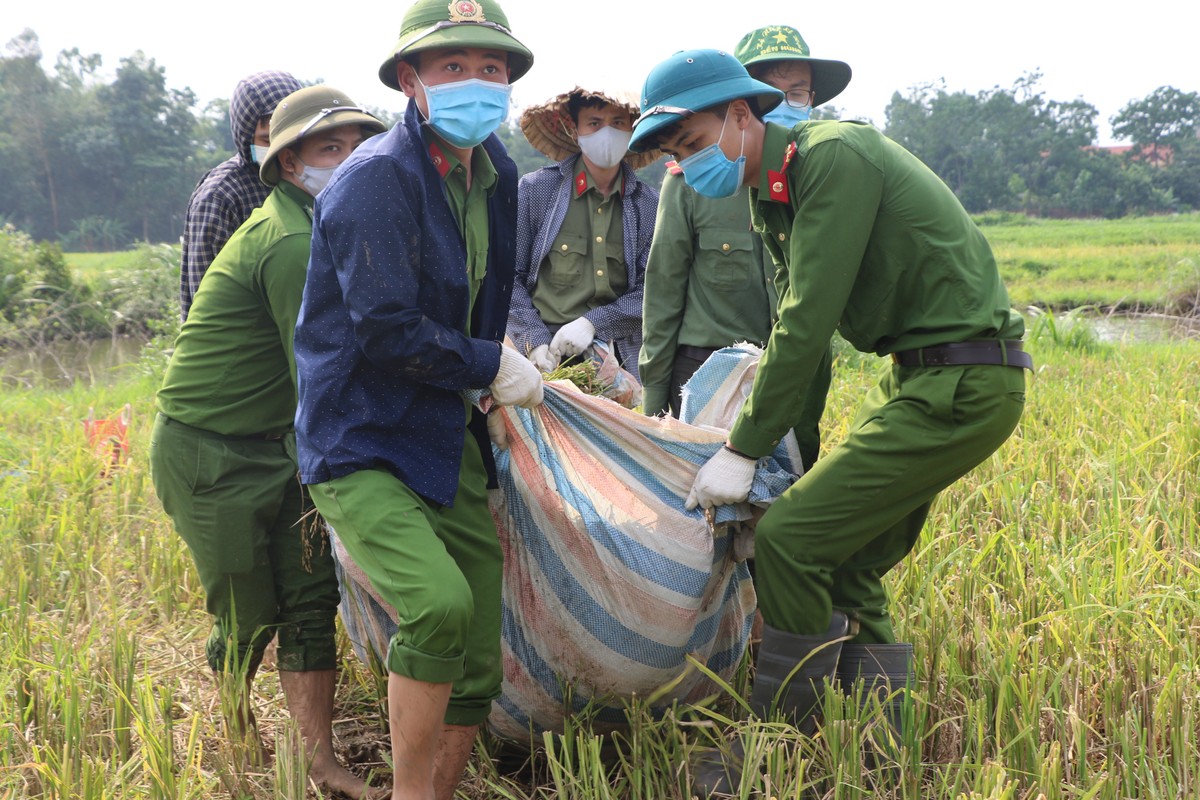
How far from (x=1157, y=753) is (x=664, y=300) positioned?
1.89 metres

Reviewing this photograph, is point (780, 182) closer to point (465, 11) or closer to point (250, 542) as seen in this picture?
point (465, 11)

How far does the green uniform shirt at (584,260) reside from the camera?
371 centimetres

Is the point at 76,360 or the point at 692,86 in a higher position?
the point at 692,86

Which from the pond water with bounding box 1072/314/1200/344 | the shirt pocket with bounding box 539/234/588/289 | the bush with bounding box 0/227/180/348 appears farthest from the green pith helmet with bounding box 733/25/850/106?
the bush with bounding box 0/227/180/348

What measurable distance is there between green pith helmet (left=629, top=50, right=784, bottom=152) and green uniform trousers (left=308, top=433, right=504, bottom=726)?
918mm

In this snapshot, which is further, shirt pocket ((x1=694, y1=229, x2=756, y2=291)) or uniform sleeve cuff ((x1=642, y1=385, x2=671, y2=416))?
uniform sleeve cuff ((x1=642, y1=385, x2=671, y2=416))

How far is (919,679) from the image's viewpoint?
8.28ft

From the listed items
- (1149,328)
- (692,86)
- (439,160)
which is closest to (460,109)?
(439,160)

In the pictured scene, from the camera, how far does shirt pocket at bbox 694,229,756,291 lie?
334cm

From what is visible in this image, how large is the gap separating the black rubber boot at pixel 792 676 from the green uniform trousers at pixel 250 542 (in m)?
1.03

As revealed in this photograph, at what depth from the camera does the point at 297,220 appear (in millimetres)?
2426

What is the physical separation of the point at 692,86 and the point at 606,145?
1356 millimetres

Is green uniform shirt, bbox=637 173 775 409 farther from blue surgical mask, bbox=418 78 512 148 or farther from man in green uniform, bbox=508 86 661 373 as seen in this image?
blue surgical mask, bbox=418 78 512 148

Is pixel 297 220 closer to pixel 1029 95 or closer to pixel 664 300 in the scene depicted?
pixel 664 300
